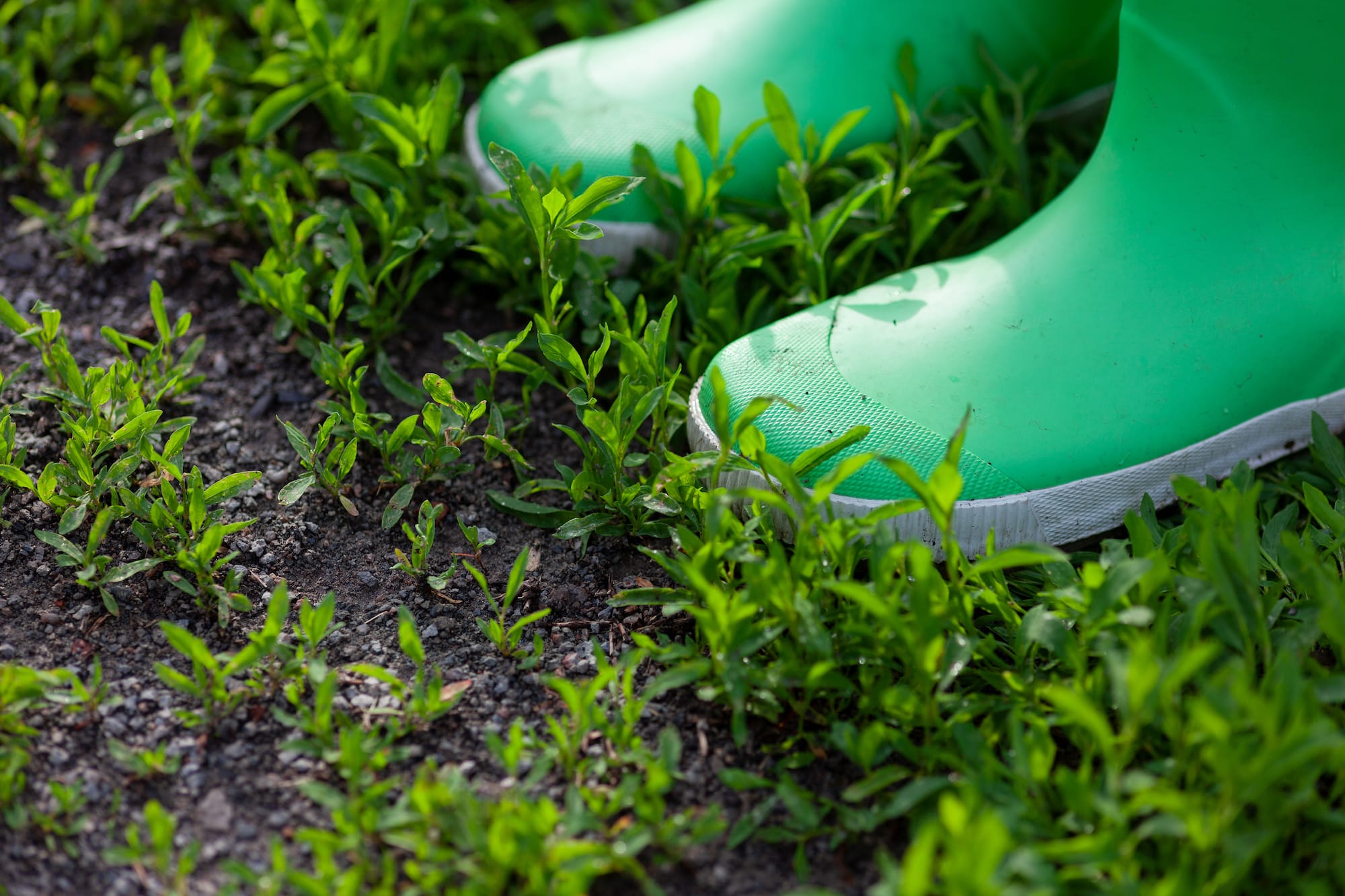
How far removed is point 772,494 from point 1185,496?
47 cm

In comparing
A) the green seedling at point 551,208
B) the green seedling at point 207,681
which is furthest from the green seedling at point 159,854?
the green seedling at point 551,208

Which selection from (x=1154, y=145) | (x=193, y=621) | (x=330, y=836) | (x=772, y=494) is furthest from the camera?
(x=1154, y=145)

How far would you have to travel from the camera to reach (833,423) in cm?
145

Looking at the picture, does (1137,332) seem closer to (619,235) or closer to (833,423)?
(833,423)

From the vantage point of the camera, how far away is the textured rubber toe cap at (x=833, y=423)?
1.43 metres

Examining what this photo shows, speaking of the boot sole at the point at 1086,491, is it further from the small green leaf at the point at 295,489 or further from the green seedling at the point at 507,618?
the small green leaf at the point at 295,489

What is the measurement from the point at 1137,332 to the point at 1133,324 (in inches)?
0.5

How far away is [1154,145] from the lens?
152 cm

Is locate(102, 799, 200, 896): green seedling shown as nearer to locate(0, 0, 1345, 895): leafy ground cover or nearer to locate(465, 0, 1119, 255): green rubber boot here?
locate(0, 0, 1345, 895): leafy ground cover

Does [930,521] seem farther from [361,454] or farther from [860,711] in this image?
[361,454]

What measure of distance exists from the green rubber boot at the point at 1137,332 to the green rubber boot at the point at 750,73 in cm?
43

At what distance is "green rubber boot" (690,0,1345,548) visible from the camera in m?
1.45

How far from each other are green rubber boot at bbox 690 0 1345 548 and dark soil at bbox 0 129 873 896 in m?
0.32

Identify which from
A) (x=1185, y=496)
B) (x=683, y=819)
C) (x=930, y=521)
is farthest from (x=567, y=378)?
(x=1185, y=496)
